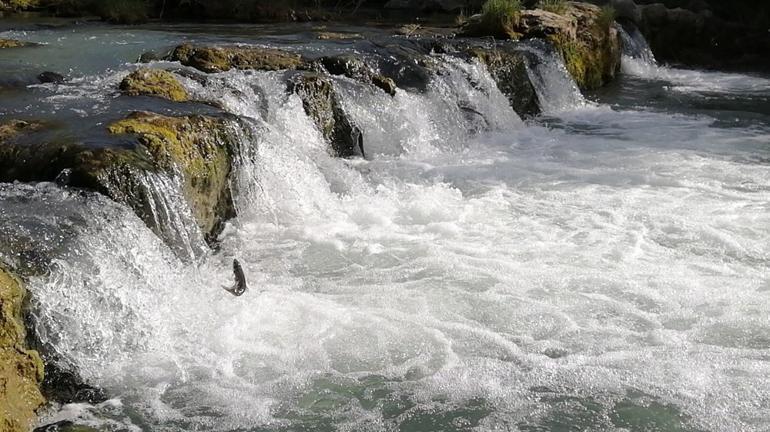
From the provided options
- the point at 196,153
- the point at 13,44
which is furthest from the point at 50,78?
the point at 196,153

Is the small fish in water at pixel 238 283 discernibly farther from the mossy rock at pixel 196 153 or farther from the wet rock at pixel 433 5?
the wet rock at pixel 433 5

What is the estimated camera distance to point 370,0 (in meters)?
20.9

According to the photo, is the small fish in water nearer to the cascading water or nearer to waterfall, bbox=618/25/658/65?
the cascading water

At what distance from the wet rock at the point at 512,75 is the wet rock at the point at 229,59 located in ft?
9.11

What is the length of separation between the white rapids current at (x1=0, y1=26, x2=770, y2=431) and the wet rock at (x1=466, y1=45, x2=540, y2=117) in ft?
9.49

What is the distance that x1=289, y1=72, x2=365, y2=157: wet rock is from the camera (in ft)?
24.7

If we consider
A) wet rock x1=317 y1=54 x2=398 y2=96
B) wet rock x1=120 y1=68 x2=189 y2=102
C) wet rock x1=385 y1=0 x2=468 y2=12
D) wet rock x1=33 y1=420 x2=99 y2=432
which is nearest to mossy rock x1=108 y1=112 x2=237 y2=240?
wet rock x1=120 y1=68 x2=189 y2=102

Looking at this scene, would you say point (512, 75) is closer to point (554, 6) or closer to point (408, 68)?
point (408, 68)

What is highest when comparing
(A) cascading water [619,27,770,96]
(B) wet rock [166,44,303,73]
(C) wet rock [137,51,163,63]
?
(B) wet rock [166,44,303,73]

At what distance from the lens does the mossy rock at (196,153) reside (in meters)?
5.18

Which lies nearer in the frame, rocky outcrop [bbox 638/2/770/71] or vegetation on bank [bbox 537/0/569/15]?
vegetation on bank [bbox 537/0/569/15]

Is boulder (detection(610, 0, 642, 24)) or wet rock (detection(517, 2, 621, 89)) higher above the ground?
boulder (detection(610, 0, 642, 24))

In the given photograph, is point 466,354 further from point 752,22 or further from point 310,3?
point 310,3

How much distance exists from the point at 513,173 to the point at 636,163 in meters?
1.28
